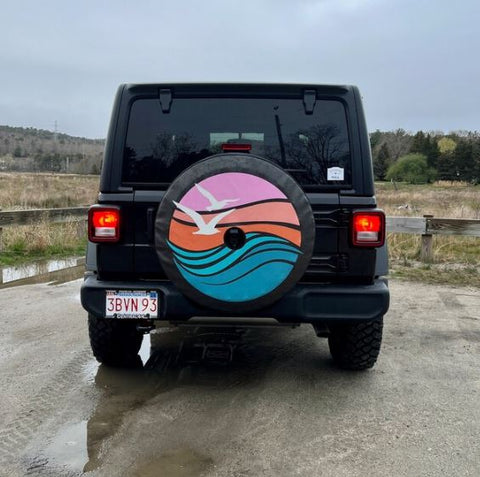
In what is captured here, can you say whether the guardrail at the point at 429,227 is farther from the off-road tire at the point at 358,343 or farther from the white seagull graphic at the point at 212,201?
the white seagull graphic at the point at 212,201

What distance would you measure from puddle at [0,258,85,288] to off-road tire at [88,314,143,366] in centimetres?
369

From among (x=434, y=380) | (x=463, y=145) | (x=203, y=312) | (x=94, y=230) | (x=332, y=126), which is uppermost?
(x=463, y=145)

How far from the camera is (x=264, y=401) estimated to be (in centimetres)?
360

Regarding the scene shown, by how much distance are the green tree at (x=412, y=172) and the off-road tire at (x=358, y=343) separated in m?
67.8

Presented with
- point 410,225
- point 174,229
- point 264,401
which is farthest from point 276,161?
point 410,225

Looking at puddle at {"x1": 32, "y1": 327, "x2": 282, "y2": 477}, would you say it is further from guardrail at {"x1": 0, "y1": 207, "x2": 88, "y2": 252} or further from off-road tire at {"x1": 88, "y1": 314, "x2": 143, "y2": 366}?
guardrail at {"x1": 0, "y1": 207, "x2": 88, "y2": 252}

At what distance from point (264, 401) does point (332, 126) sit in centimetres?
189

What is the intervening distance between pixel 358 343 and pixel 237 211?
1.53 metres

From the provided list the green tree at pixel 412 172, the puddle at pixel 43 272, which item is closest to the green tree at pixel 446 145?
the green tree at pixel 412 172

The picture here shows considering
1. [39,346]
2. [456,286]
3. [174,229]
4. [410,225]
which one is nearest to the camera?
[174,229]

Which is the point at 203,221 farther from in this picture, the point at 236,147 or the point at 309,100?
the point at 309,100

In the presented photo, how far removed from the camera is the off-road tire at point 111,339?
396cm

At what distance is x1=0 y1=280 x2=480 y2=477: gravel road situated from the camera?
2.79 metres

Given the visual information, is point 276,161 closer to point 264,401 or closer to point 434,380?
point 264,401
